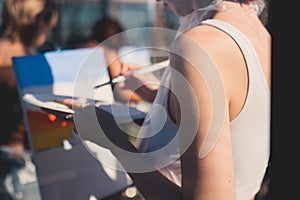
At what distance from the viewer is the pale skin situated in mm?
814

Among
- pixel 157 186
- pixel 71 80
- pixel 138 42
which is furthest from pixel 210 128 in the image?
pixel 138 42

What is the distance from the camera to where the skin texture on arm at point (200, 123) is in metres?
0.81

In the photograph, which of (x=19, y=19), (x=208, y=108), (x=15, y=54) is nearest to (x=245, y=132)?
(x=208, y=108)

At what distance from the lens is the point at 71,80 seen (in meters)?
1.42

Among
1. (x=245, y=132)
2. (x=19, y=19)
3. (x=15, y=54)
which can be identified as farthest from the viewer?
(x=19, y=19)

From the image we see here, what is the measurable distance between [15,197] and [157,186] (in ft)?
3.87

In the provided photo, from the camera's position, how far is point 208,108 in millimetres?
819

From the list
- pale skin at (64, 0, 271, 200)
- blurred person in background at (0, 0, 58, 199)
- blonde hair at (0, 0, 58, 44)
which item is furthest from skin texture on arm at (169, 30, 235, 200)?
blonde hair at (0, 0, 58, 44)

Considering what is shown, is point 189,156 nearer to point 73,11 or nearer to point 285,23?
point 285,23

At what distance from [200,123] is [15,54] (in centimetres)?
168

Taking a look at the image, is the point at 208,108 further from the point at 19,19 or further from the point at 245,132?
the point at 19,19

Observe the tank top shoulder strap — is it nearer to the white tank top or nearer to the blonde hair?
the white tank top

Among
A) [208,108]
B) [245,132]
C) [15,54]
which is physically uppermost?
[208,108]

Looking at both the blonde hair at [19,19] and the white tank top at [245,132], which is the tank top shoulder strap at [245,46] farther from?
the blonde hair at [19,19]
